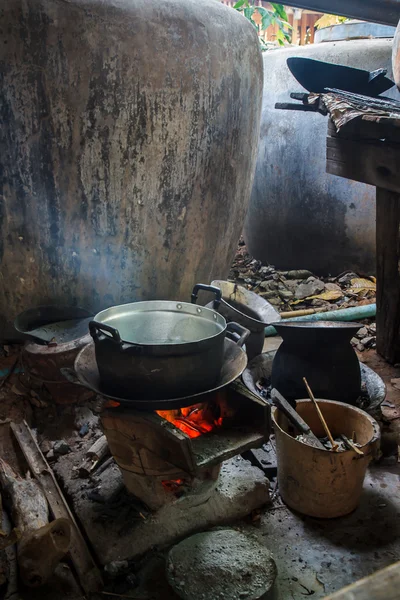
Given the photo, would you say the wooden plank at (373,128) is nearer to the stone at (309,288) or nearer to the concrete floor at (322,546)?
the concrete floor at (322,546)

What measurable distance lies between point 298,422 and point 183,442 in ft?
2.86

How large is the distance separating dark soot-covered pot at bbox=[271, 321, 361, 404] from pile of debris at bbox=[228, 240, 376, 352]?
1.70 metres

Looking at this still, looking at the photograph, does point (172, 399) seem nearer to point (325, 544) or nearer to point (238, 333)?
point (238, 333)

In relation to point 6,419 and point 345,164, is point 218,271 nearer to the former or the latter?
point 345,164

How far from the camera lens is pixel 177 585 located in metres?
2.15

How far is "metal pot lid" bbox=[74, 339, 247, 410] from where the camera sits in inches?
89.0

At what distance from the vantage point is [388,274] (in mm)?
4109

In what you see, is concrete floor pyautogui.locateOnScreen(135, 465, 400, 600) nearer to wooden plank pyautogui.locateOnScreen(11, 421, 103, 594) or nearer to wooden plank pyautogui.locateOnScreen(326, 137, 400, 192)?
wooden plank pyautogui.locateOnScreen(11, 421, 103, 594)

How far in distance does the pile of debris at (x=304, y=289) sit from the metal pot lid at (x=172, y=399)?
96.9 inches

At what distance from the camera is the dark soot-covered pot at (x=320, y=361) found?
3.15m

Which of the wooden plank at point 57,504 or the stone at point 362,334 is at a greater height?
the wooden plank at point 57,504

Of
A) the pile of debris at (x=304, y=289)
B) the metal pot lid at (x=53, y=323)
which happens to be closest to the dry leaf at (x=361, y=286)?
the pile of debris at (x=304, y=289)

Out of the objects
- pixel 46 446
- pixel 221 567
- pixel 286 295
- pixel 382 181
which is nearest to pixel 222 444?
pixel 221 567

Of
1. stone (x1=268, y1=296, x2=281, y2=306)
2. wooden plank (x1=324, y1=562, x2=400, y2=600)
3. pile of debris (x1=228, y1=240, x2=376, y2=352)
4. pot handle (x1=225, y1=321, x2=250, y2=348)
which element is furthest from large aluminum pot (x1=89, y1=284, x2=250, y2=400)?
stone (x1=268, y1=296, x2=281, y2=306)
